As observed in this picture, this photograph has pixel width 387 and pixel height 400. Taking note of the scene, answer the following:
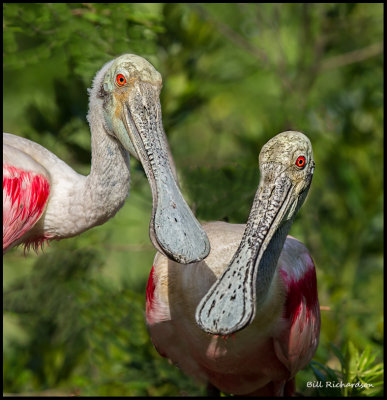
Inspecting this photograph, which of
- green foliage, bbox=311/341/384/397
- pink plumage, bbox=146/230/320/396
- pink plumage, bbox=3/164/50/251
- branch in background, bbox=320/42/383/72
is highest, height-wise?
branch in background, bbox=320/42/383/72

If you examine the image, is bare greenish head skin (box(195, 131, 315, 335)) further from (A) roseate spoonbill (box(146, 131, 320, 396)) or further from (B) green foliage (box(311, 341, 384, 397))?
(B) green foliage (box(311, 341, 384, 397))

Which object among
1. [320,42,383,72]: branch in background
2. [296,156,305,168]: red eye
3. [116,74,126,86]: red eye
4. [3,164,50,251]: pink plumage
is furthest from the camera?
[320,42,383,72]: branch in background

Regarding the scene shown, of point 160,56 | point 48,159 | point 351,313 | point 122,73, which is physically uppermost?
point 160,56

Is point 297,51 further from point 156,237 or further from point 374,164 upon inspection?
point 156,237

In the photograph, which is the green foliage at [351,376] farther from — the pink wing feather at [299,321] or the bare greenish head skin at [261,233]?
the bare greenish head skin at [261,233]

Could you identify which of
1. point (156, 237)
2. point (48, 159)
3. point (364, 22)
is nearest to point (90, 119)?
point (48, 159)

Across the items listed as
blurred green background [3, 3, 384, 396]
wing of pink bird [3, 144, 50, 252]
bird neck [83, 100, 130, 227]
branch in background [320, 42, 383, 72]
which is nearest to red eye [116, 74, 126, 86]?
bird neck [83, 100, 130, 227]

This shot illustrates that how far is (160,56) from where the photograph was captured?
19.6ft

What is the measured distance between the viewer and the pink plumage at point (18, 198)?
353cm

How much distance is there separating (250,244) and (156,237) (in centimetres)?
35

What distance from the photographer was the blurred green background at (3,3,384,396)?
16.0 feet

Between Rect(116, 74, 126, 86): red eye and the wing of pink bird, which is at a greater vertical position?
Rect(116, 74, 126, 86): red eye

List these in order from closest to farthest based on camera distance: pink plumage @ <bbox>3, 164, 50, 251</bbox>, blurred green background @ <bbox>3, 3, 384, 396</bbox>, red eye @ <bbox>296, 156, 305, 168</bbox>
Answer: red eye @ <bbox>296, 156, 305, 168</bbox> → pink plumage @ <bbox>3, 164, 50, 251</bbox> → blurred green background @ <bbox>3, 3, 384, 396</bbox>

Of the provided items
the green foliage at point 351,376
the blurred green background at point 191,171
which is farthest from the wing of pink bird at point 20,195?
the green foliage at point 351,376
